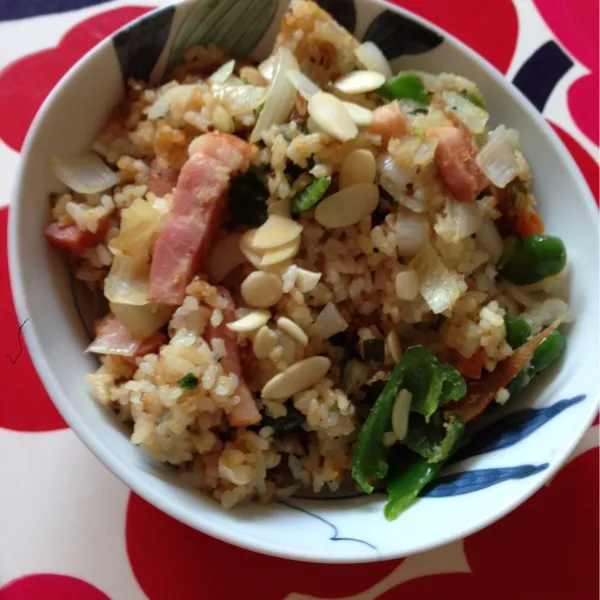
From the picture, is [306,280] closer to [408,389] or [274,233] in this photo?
[274,233]

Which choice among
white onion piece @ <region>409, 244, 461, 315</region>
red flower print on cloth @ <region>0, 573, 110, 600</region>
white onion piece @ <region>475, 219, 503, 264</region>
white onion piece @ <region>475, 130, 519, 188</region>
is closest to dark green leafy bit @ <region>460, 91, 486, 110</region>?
white onion piece @ <region>475, 130, 519, 188</region>

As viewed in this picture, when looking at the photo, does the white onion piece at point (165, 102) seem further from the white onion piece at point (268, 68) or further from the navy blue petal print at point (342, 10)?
the navy blue petal print at point (342, 10)

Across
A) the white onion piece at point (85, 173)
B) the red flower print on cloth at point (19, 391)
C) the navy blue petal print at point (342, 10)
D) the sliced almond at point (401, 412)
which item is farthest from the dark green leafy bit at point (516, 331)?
the red flower print on cloth at point (19, 391)

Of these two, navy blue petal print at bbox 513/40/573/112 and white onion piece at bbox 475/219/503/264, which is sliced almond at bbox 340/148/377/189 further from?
navy blue petal print at bbox 513/40/573/112

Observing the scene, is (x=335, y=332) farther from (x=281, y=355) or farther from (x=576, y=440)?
(x=576, y=440)

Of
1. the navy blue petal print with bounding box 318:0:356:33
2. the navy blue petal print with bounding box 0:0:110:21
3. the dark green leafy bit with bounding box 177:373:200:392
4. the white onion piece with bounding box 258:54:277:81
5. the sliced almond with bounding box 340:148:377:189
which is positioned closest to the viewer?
the dark green leafy bit with bounding box 177:373:200:392

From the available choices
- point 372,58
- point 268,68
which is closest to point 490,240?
point 372,58

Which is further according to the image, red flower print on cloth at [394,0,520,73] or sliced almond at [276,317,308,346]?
red flower print on cloth at [394,0,520,73]

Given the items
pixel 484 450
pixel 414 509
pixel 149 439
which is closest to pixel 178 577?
pixel 149 439
